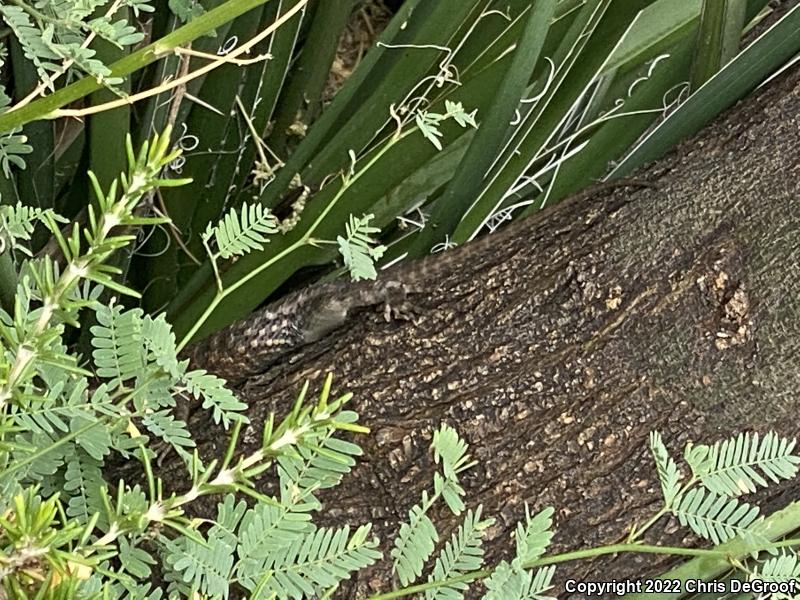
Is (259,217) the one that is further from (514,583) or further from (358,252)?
(514,583)

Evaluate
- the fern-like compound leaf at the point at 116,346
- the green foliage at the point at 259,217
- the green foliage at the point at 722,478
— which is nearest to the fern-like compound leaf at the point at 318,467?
the green foliage at the point at 259,217

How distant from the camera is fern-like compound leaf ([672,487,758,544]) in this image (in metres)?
0.62

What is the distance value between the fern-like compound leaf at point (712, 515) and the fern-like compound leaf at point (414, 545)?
177 mm

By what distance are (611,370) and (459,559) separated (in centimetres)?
19

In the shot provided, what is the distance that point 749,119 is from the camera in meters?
0.70

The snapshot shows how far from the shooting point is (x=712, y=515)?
62 centimetres

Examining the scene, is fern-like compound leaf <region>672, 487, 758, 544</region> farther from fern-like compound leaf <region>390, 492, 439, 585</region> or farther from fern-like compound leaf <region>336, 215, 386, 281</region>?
fern-like compound leaf <region>336, 215, 386, 281</region>

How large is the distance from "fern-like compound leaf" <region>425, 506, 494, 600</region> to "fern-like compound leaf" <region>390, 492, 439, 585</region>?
11 mm

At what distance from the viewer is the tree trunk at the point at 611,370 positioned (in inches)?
25.9

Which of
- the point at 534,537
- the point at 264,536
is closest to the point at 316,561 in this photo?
the point at 264,536

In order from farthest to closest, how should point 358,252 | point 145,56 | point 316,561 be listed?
point 358,252 → point 316,561 → point 145,56

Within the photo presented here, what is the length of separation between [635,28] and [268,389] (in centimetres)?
53

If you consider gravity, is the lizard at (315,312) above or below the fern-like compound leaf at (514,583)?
above

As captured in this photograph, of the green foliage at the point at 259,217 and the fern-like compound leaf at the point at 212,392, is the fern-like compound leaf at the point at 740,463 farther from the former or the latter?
the fern-like compound leaf at the point at 212,392
